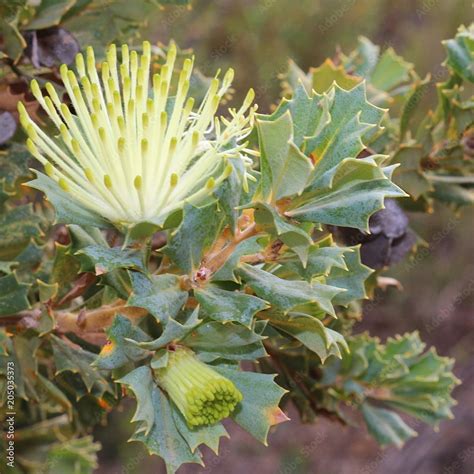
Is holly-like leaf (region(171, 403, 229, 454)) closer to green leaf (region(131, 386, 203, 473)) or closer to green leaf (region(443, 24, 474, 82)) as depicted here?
green leaf (region(131, 386, 203, 473))

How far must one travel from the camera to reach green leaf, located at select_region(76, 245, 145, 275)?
77 centimetres

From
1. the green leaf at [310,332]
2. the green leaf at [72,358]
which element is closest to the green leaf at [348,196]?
the green leaf at [310,332]

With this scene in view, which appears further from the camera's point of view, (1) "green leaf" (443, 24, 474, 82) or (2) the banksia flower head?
(1) "green leaf" (443, 24, 474, 82)

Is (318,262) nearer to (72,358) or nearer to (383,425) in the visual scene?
(72,358)

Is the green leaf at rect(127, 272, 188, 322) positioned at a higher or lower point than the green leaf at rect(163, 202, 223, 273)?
lower

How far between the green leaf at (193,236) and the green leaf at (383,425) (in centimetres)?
72

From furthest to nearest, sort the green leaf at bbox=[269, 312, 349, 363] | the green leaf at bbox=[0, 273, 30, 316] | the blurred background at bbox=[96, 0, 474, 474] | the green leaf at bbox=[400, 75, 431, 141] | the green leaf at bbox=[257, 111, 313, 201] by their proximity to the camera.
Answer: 1. the blurred background at bbox=[96, 0, 474, 474]
2. the green leaf at bbox=[400, 75, 431, 141]
3. the green leaf at bbox=[0, 273, 30, 316]
4. the green leaf at bbox=[269, 312, 349, 363]
5. the green leaf at bbox=[257, 111, 313, 201]

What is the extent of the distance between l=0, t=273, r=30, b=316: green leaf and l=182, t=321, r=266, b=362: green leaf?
0.30 m

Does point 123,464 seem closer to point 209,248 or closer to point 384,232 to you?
point 384,232

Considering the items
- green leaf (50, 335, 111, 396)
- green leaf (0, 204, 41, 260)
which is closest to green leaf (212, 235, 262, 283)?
green leaf (50, 335, 111, 396)

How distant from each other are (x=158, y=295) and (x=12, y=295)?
12.4 inches

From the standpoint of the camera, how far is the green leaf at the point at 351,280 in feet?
3.03

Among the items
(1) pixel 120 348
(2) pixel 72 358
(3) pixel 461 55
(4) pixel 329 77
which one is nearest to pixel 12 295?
(2) pixel 72 358

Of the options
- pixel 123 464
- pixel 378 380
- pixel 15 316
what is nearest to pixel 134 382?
pixel 15 316
